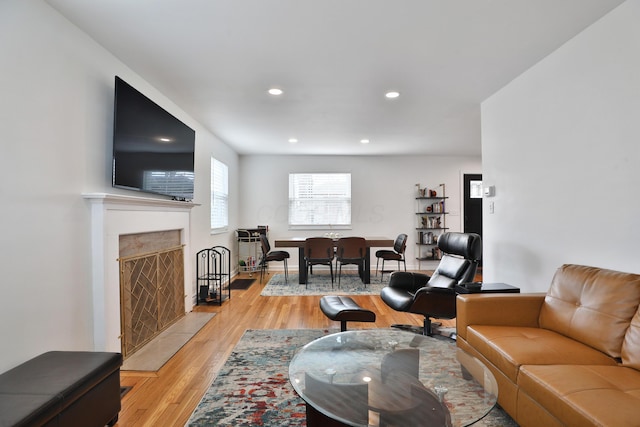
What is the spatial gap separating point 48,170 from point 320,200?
541 centimetres

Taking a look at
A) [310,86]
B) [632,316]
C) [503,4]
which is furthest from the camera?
[310,86]

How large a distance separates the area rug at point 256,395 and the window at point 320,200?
4255 millimetres

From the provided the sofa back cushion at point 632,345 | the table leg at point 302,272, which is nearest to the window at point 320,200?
the table leg at point 302,272

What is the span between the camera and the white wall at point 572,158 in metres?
2.08

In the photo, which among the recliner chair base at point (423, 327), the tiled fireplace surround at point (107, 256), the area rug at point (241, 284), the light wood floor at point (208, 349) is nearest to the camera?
the light wood floor at point (208, 349)

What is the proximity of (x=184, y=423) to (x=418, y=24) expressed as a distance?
2872mm

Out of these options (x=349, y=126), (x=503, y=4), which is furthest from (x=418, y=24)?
(x=349, y=126)

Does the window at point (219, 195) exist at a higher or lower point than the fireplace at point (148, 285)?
higher

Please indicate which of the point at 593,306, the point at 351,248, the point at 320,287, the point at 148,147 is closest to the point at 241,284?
the point at 320,287

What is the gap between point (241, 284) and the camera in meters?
5.77

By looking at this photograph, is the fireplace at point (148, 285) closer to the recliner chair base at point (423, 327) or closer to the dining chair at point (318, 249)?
the dining chair at point (318, 249)

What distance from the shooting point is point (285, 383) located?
230cm

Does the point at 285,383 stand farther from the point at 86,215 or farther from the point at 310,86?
the point at 310,86

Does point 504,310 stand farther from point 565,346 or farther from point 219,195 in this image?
point 219,195
